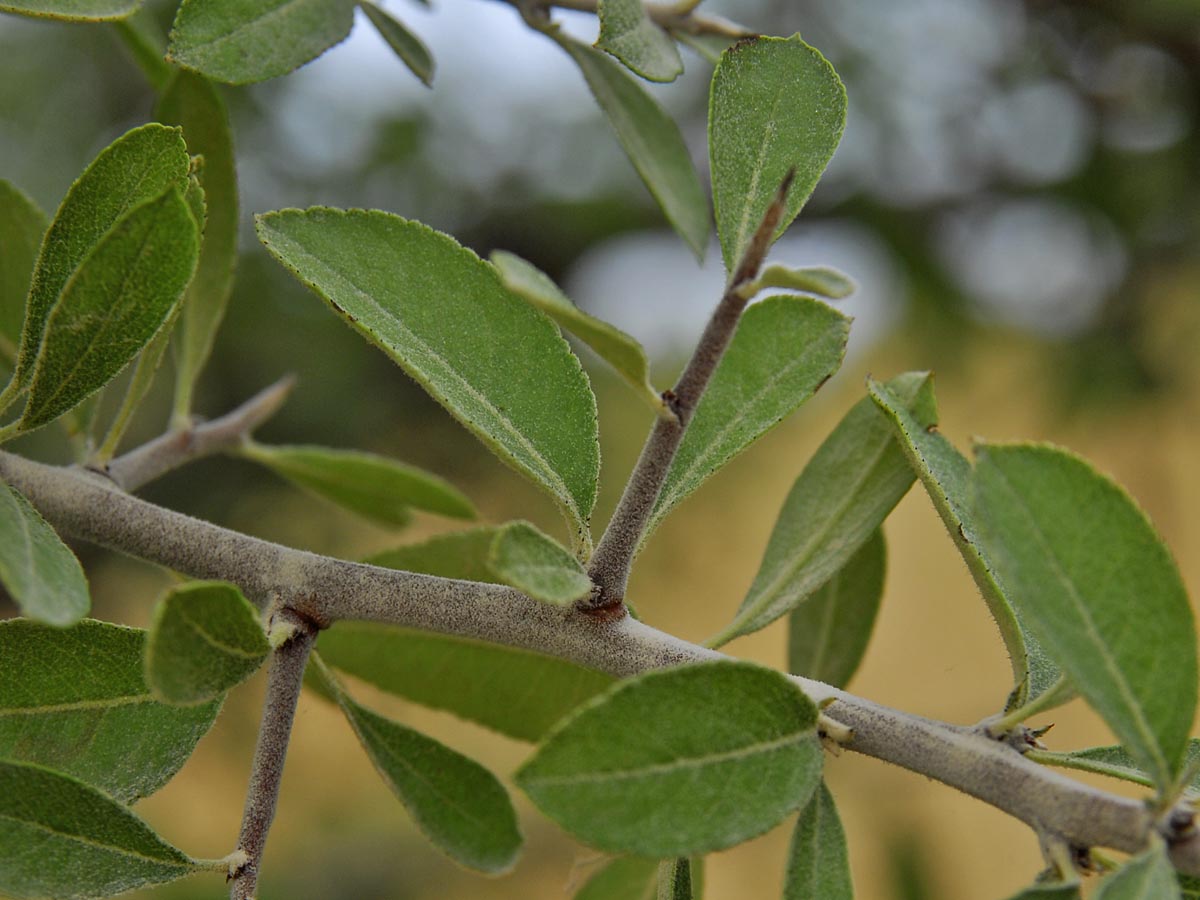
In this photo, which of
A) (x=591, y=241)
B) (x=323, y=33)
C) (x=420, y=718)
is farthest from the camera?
(x=420, y=718)

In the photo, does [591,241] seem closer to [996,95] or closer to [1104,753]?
[996,95]

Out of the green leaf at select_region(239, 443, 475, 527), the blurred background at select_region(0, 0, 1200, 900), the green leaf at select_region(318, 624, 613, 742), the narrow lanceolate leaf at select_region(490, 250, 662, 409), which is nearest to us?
the narrow lanceolate leaf at select_region(490, 250, 662, 409)

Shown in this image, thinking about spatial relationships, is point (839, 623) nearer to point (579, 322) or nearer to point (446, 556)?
point (446, 556)

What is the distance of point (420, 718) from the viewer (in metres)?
2.19

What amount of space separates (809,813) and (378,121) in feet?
4.85

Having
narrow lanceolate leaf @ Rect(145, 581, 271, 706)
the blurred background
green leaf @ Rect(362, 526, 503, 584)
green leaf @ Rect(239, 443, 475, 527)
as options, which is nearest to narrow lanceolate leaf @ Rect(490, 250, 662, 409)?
narrow lanceolate leaf @ Rect(145, 581, 271, 706)

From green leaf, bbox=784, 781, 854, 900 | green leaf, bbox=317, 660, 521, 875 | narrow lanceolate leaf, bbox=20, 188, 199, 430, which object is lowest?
green leaf, bbox=317, 660, 521, 875

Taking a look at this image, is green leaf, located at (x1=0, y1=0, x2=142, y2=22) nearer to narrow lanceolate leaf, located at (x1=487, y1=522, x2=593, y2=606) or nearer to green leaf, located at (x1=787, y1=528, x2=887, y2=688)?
narrow lanceolate leaf, located at (x1=487, y1=522, x2=593, y2=606)

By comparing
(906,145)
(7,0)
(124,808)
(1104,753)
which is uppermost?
(906,145)

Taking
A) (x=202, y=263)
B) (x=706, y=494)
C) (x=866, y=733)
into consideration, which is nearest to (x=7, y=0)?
(x=202, y=263)

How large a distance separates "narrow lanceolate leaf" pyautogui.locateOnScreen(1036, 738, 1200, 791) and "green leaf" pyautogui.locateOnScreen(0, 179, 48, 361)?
48cm

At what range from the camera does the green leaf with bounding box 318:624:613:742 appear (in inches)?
20.3

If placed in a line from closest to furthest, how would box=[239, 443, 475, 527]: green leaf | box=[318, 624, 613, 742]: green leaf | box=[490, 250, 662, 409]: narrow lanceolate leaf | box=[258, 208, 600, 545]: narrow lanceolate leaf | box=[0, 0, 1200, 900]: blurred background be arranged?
box=[490, 250, 662, 409]: narrow lanceolate leaf
box=[258, 208, 600, 545]: narrow lanceolate leaf
box=[318, 624, 613, 742]: green leaf
box=[239, 443, 475, 527]: green leaf
box=[0, 0, 1200, 900]: blurred background

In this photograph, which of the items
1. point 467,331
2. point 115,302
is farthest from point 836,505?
point 115,302
